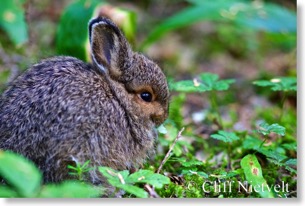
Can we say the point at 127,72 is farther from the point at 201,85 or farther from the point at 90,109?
the point at 201,85

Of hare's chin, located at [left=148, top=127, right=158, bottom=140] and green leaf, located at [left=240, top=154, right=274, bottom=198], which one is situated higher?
hare's chin, located at [left=148, top=127, right=158, bottom=140]

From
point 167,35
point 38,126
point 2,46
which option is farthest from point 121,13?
point 38,126

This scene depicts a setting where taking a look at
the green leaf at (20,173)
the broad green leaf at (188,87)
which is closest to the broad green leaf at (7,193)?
the green leaf at (20,173)

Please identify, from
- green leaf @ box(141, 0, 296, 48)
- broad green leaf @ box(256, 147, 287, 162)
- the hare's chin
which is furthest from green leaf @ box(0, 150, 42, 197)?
green leaf @ box(141, 0, 296, 48)

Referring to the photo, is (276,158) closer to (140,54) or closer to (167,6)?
(140,54)

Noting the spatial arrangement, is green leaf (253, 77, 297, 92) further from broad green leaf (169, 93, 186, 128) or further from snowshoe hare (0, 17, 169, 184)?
snowshoe hare (0, 17, 169, 184)

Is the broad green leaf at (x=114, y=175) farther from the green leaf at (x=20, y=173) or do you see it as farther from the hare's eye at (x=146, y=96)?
the hare's eye at (x=146, y=96)

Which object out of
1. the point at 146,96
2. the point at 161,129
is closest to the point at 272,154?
the point at 161,129
